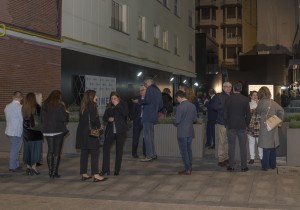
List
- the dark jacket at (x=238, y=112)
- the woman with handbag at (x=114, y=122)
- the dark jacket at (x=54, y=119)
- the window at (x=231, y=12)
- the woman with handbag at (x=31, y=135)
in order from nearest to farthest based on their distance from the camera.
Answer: the dark jacket at (x=54, y=119) < the woman with handbag at (x=114, y=122) < the woman with handbag at (x=31, y=135) < the dark jacket at (x=238, y=112) < the window at (x=231, y=12)

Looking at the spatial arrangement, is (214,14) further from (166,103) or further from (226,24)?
(166,103)

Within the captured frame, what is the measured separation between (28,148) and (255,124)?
5243mm

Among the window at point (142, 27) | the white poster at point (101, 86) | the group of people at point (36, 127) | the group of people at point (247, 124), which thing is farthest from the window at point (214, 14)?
the group of people at point (36, 127)

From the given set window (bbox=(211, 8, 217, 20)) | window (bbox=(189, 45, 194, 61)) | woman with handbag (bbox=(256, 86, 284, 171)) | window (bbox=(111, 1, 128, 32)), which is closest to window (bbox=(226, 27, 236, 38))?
window (bbox=(211, 8, 217, 20))

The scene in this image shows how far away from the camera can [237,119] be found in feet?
31.7

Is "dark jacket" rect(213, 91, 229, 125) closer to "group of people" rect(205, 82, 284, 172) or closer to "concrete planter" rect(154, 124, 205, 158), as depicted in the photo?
"group of people" rect(205, 82, 284, 172)

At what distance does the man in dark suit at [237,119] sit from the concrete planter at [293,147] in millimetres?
1278

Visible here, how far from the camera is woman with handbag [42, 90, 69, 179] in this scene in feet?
29.7

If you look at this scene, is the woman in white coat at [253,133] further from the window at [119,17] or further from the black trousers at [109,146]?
the window at [119,17]

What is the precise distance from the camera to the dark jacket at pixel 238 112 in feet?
31.7

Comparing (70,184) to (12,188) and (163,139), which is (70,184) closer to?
(12,188)

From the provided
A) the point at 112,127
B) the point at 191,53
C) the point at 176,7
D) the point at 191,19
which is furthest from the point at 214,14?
the point at 112,127

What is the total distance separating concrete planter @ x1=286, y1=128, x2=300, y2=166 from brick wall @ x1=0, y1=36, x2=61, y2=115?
9.57m

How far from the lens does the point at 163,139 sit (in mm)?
12062
